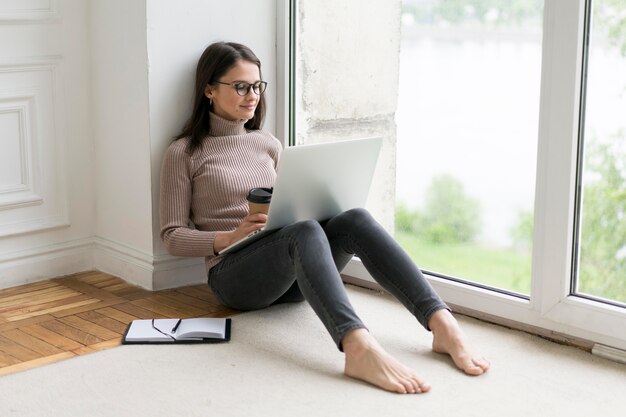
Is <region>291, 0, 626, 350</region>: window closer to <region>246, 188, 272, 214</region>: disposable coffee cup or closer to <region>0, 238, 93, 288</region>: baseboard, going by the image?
<region>246, 188, 272, 214</region>: disposable coffee cup

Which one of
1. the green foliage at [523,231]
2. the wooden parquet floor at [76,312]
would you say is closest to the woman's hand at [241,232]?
the wooden parquet floor at [76,312]

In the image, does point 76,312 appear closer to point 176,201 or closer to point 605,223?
point 176,201

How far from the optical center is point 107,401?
200 centimetres

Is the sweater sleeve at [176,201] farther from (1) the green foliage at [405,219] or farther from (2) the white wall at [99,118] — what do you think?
(1) the green foliage at [405,219]

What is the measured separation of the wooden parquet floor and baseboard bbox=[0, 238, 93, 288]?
33mm

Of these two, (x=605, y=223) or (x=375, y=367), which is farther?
(x=605, y=223)

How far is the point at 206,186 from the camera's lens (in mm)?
2680

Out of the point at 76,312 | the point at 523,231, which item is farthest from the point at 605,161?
the point at 76,312

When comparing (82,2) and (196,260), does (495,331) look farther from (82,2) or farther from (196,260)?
(82,2)

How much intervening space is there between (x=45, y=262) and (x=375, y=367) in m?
1.38

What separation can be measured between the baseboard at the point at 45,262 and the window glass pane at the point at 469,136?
109 centimetres

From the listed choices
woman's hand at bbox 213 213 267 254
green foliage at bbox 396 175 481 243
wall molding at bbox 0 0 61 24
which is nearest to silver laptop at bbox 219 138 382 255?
woman's hand at bbox 213 213 267 254

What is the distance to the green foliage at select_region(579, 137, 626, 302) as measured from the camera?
229 cm

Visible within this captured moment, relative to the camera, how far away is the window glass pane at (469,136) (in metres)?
2.46
